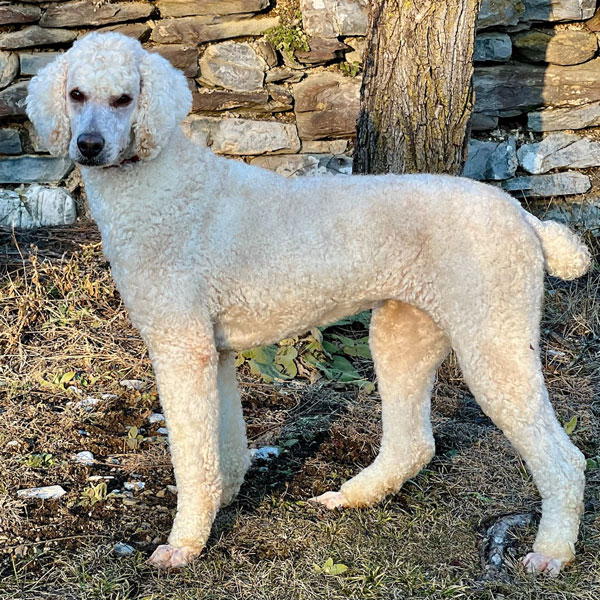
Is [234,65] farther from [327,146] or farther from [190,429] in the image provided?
[190,429]

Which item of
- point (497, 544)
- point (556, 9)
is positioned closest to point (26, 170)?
point (556, 9)

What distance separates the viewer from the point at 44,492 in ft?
11.2

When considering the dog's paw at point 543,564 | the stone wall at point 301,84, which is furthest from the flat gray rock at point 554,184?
the dog's paw at point 543,564

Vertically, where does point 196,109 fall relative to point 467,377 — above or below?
above

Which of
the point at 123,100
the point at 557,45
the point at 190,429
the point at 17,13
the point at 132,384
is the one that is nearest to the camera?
the point at 123,100

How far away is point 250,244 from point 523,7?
11.9ft

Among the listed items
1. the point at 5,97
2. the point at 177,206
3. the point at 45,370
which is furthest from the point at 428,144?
the point at 5,97

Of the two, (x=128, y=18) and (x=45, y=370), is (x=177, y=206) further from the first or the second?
(x=128, y=18)

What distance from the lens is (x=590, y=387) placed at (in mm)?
4461

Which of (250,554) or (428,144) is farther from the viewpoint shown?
(428,144)

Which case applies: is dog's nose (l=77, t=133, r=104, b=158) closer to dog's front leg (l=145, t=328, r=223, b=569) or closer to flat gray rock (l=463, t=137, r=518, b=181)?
dog's front leg (l=145, t=328, r=223, b=569)

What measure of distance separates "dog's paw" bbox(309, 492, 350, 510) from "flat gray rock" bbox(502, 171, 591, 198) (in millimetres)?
3128

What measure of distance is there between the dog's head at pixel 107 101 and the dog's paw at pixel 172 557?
1.31 meters

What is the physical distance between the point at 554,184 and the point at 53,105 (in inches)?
156
